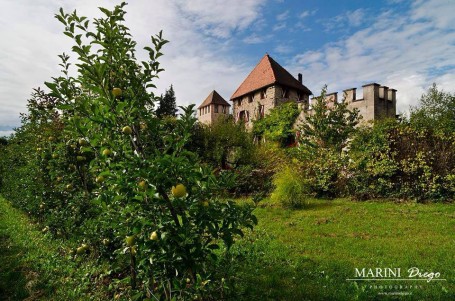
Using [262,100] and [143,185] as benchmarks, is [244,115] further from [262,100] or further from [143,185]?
[143,185]

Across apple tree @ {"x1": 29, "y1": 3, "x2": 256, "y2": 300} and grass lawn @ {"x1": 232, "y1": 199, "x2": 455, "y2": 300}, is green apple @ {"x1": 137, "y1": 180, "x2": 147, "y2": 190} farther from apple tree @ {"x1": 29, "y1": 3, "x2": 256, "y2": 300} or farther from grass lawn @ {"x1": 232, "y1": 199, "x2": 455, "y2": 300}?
grass lawn @ {"x1": 232, "y1": 199, "x2": 455, "y2": 300}

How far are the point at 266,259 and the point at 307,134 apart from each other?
11070mm

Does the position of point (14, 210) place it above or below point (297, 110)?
below

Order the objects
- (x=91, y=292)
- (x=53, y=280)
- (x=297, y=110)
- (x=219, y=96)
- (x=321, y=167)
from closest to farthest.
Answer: (x=91, y=292) < (x=53, y=280) < (x=321, y=167) < (x=297, y=110) < (x=219, y=96)

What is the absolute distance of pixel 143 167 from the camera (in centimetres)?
185

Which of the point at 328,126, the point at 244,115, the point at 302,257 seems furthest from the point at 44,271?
the point at 244,115

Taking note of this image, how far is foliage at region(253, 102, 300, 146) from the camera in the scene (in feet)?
63.1

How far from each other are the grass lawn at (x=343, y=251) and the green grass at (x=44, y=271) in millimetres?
1965

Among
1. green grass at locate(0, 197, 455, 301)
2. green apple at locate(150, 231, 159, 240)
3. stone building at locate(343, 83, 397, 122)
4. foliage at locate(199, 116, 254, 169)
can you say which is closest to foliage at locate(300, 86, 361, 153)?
stone building at locate(343, 83, 397, 122)

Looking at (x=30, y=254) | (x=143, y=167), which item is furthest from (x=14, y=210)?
(x=143, y=167)

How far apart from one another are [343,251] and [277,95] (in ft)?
63.9

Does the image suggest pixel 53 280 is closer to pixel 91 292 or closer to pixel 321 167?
pixel 91 292

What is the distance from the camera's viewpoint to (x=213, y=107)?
1487 inches

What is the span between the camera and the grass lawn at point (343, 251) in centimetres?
345
